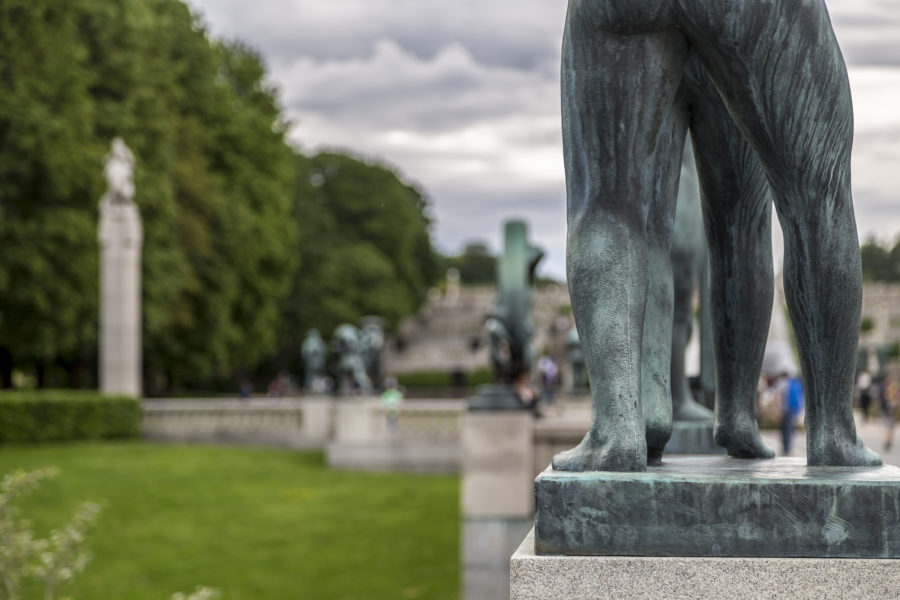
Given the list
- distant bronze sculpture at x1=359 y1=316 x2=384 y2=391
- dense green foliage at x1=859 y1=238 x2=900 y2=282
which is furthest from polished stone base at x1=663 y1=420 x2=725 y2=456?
dense green foliage at x1=859 y1=238 x2=900 y2=282

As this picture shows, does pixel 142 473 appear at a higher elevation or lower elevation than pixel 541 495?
lower

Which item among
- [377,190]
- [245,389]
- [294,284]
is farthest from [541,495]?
[377,190]

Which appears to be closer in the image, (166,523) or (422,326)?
(166,523)

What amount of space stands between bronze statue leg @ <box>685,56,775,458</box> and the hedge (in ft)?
84.7

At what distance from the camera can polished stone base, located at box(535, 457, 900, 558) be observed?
2779 mm

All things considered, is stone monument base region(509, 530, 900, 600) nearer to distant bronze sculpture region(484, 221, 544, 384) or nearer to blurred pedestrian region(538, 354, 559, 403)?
distant bronze sculpture region(484, 221, 544, 384)

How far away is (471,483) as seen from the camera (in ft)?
39.8

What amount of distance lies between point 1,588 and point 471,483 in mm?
6394

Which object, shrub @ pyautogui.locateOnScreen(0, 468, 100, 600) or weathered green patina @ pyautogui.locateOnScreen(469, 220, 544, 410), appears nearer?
shrub @ pyautogui.locateOnScreen(0, 468, 100, 600)

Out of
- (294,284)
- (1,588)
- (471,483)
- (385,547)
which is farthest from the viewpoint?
(294,284)

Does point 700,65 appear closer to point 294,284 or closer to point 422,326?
point 294,284

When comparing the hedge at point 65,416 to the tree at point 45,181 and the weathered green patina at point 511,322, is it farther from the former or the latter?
the weathered green patina at point 511,322

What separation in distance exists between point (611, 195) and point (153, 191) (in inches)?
1277

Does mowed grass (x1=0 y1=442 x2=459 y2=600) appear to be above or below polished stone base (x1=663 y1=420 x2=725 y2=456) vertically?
below
